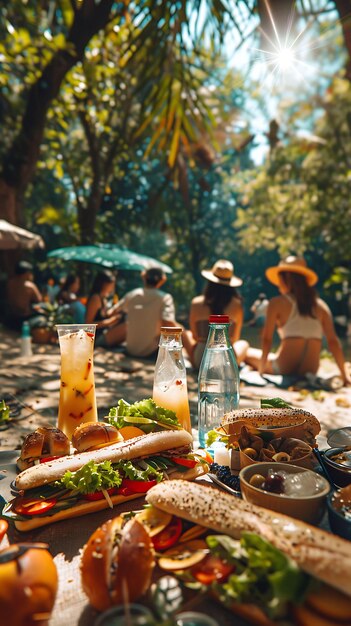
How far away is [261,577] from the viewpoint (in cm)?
89

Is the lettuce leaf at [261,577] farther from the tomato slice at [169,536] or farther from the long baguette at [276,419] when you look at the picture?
the long baguette at [276,419]

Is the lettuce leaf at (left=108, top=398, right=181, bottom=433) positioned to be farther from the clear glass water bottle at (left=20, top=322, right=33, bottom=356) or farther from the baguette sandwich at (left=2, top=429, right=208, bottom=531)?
the clear glass water bottle at (left=20, top=322, right=33, bottom=356)

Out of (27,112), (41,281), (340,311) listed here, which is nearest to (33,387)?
(27,112)

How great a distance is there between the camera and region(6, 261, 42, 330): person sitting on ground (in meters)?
9.41

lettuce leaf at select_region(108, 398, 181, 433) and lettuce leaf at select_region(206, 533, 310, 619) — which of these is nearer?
lettuce leaf at select_region(206, 533, 310, 619)

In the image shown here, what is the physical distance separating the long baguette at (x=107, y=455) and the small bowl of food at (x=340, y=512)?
0.60m

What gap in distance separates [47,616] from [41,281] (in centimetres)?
1993

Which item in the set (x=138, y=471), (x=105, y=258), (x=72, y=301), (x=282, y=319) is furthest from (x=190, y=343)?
(x=138, y=471)

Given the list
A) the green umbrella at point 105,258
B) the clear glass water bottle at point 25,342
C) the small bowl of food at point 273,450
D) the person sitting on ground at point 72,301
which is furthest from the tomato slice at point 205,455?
the green umbrella at point 105,258

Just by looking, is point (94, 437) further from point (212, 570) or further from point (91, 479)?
→ point (212, 570)

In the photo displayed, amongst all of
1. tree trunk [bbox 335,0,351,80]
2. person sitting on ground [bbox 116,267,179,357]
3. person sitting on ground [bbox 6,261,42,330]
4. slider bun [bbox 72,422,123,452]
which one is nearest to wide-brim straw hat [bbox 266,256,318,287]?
person sitting on ground [bbox 116,267,179,357]

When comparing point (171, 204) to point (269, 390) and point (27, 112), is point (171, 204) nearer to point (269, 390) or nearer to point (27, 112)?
point (27, 112)

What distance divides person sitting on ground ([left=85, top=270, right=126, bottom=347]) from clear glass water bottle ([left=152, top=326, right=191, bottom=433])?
19.4ft

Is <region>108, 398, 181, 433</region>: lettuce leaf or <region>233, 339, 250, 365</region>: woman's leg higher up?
<region>108, 398, 181, 433</region>: lettuce leaf
